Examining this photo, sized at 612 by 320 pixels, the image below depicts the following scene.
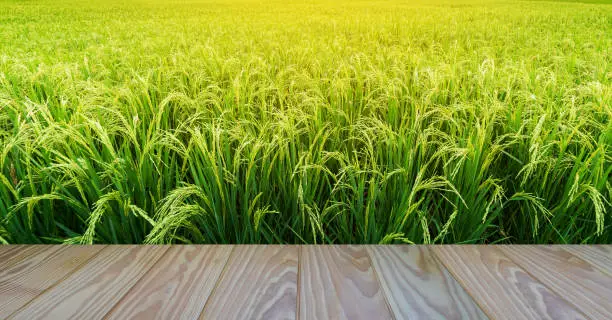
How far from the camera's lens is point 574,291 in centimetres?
113

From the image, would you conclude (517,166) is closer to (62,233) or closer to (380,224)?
(380,224)

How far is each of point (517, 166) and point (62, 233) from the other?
6.15 ft

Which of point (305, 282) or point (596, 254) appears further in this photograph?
point (596, 254)

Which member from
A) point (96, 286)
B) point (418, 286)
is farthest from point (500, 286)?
point (96, 286)

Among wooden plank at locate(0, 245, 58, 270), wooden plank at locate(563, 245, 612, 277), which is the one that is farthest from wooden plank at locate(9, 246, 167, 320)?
wooden plank at locate(563, 245, 612, 277)

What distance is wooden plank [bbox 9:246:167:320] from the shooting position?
103 centimetres

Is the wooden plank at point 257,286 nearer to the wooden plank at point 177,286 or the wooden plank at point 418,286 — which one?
the wooden plank at point 177,286

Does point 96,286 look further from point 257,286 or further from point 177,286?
point 257,286

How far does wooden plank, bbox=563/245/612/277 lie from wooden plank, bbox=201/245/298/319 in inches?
31.3

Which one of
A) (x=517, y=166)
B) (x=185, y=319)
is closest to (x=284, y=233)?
(x=185, y=319)

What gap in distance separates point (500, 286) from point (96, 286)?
3.20ft

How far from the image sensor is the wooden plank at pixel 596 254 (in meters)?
1.26

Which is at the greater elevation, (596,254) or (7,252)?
(7,252)

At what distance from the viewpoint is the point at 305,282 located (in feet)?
3.76
